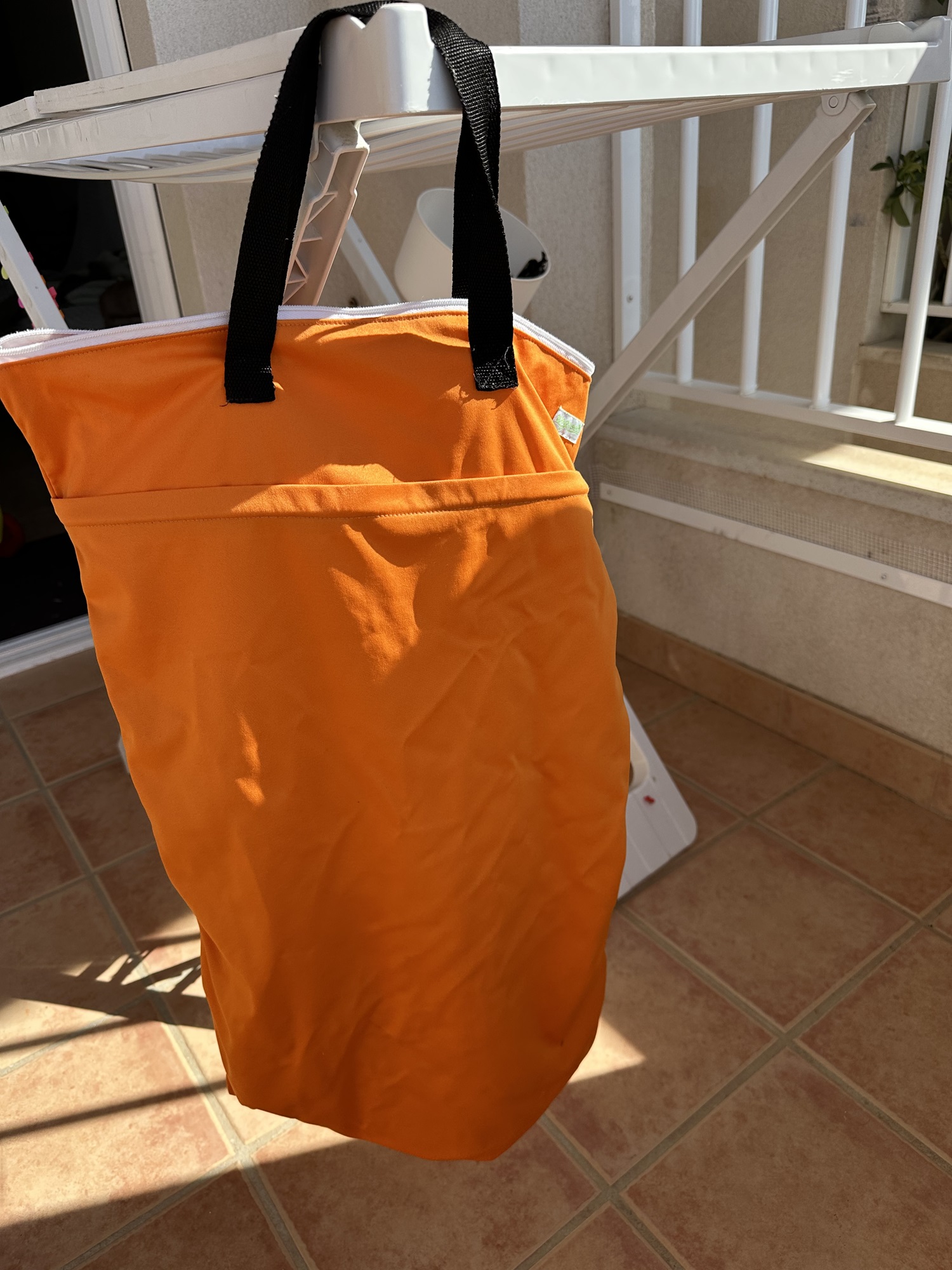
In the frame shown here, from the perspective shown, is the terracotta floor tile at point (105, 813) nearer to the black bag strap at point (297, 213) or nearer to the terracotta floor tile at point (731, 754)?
the terracotta floor tile at point (731, 754)

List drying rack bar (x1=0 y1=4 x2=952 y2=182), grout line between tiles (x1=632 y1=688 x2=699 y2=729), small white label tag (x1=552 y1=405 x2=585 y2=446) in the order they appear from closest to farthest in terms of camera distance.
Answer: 1. drying rack bar (x1=0 y1=4 x2=952 y2=182)
2. small white label tag (x1=552 y1=405 x2=585 y2=446)
3. grout line between tiles (x1=632 y1=688 x2=699 y2=729)

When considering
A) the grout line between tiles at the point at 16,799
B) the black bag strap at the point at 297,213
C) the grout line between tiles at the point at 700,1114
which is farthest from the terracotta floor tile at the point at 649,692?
the black bag strap at the point at 297,213

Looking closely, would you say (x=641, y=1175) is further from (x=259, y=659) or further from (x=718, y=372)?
(x=718, y=372)

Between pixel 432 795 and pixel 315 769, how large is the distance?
0.11 meters

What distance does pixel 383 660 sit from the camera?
798 millimetres

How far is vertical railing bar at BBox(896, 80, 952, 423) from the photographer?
1452mm

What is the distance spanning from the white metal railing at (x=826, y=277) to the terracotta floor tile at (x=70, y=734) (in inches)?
59.5

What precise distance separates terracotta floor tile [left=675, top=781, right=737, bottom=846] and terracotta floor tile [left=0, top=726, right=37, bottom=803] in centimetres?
143

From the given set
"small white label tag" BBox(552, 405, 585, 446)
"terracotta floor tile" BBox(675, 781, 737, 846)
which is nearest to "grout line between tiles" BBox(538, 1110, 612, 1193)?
"terracotta floor tile" BBox(675, 781, 737, 846)

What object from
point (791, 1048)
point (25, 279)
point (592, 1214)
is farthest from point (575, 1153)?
point (25, 279)

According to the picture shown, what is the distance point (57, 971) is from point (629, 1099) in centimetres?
98

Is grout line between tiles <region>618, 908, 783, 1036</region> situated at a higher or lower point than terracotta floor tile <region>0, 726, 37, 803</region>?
higher

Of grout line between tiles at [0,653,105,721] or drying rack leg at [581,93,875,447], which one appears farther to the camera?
grout line between tiles at [0,653,105,721]

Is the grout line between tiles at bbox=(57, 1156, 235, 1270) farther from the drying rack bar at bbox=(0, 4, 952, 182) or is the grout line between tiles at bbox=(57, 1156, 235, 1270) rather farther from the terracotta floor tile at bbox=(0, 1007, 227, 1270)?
the drying rack bar at bbox=(0, 4, 952, 182)
